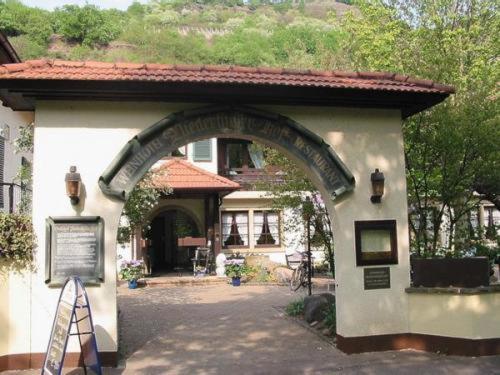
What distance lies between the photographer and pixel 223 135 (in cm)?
756

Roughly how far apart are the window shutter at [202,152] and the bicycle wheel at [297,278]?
7453 mm

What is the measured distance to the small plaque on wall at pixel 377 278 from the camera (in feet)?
24.8

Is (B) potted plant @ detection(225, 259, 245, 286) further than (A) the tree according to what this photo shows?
Yes

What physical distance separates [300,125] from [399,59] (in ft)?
20.8

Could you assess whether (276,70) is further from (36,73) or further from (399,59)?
(399,59)

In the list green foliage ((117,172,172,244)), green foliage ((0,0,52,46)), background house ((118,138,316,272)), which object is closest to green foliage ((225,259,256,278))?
background house ((118,138,316,272))

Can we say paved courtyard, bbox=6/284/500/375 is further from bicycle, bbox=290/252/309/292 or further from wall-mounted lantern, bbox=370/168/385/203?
bicycle, bbox=290/252/309/292

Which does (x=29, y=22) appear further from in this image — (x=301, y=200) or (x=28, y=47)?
(x=301, y=200)

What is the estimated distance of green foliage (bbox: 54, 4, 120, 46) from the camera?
76.9 metres

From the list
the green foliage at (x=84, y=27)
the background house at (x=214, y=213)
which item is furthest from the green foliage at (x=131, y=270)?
the green foliage at (x=84, y=27)

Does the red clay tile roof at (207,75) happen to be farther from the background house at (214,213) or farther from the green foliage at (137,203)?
the background house at (214,213)

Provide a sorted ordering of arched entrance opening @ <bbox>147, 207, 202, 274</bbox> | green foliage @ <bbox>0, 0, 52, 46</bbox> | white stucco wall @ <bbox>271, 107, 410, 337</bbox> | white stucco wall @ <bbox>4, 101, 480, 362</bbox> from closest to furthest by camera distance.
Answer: white stucco wall @ <bbox>4, 101, 480, 362</bbox> → white stucco wall @ <bbox>271, 107, 410, 337</bbox> → arched entrance opening @ <bbox>147, 207, 202, 274</bbox> → green foliage @ <bbox>0, 0, 52, 46</bbox>

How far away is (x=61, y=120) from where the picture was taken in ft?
23.0

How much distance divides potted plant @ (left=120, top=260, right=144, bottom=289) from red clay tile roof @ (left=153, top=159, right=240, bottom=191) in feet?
9.72
